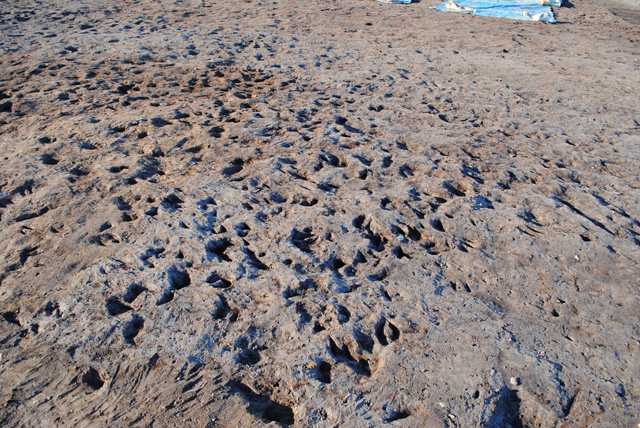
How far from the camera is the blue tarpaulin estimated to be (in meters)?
8.02

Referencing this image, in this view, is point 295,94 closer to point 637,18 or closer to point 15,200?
point 15,200

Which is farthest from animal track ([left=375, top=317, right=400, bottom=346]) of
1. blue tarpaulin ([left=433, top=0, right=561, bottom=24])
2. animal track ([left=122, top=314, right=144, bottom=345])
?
blue tarpaulin ([left=433, top=0, right=561, bottom=24])

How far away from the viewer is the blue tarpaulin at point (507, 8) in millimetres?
8016

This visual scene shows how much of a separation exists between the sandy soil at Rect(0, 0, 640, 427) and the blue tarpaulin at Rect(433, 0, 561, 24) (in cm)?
337

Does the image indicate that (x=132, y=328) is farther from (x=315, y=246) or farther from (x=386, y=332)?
(x=386, y=332)

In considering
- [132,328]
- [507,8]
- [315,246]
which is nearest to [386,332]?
[315,246]

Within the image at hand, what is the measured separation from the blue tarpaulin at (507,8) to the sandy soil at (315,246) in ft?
11.0

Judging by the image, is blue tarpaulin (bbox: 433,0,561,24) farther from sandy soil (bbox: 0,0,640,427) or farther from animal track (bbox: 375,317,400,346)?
animal track (bbox: 375,317,400,346)

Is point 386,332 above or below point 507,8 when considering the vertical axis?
below

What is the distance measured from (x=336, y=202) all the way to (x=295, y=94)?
2106 mm

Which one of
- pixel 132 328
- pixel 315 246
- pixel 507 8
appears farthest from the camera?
pixel 507 8

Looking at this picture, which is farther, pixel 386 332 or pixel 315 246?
pixel 315 246

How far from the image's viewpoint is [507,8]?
845cm

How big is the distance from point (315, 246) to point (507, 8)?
26.5ft
